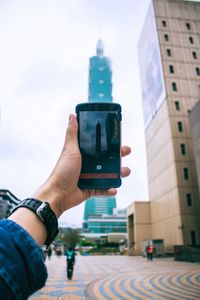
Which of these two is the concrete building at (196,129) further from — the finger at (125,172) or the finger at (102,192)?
the finger at (102,192)

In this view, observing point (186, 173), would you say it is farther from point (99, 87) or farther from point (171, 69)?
point (99, 87)

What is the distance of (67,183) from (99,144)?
51 cm

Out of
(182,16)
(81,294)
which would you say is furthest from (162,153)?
(81,294)

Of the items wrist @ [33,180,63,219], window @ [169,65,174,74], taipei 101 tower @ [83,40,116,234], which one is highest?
taipei 101 tower @ [83,40,116,234]

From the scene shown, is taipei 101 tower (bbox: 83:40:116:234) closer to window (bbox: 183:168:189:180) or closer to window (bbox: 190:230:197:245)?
window (bbox: 183:168:189:180)

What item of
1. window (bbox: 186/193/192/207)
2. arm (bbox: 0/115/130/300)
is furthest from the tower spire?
arm (bbox: 0/115/130/300)

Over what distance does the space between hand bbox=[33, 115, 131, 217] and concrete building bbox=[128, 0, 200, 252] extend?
31381 mm

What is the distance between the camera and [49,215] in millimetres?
1323

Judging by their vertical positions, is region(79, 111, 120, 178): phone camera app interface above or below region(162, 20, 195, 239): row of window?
below

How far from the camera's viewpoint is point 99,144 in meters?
2.13

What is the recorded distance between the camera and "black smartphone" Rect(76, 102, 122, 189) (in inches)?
79.8

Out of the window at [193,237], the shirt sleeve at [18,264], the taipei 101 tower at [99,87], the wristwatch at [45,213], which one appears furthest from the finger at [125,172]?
the taipei 101 tower at [99,87]

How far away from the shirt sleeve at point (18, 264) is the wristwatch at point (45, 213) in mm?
230

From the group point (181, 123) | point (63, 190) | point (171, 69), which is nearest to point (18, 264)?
point (63, 190)
